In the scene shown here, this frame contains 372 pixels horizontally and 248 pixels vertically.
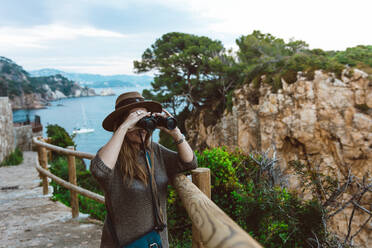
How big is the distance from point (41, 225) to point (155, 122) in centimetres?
314

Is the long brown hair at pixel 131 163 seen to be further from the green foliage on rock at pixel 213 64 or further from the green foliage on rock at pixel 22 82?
the green foliage on rock at pixel 22 82

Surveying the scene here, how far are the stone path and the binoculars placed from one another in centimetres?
211

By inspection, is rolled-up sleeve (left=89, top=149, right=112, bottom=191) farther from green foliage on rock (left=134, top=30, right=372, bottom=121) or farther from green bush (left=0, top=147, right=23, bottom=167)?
green foliage on rock (left=134, top=30, right=372, bottom=121)

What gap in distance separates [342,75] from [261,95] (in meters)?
3.31

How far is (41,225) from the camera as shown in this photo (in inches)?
149

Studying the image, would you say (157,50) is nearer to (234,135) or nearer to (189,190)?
(234,135)

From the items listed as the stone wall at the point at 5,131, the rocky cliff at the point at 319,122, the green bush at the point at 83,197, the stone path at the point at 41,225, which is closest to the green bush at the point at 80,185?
the green bush at the point at 83,197

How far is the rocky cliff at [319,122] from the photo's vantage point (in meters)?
10.0

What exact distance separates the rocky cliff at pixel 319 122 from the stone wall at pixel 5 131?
8.67 meters

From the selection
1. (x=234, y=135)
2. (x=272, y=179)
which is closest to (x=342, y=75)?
(x=234, y=135)

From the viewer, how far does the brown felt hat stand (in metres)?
1.67

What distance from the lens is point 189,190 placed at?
4.43ft

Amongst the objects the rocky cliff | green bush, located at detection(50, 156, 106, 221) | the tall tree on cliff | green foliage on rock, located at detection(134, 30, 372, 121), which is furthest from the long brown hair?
the tall tree on cliff

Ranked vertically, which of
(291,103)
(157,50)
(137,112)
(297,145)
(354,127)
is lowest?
(297,145)
